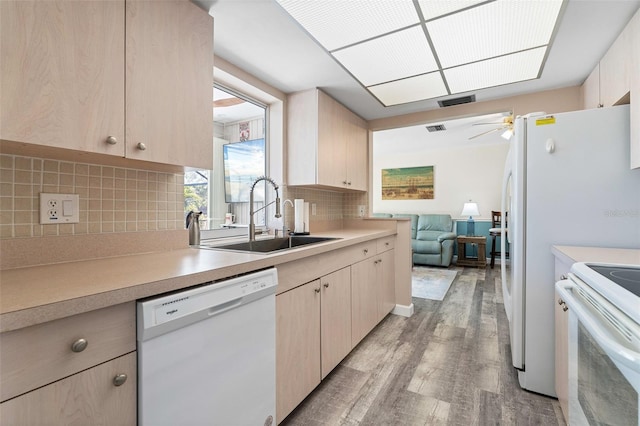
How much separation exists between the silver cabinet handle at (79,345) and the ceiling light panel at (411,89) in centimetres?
237

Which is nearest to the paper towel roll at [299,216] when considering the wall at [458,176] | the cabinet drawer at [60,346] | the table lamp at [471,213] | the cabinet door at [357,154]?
the cabinet door at [357,154]

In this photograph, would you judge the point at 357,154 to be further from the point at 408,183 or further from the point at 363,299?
the point at 408,183

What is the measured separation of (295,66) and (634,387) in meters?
2.21

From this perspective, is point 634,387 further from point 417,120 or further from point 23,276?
point 417,120

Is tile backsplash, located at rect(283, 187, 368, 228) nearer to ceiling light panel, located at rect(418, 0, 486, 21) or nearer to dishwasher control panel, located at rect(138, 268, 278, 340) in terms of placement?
dishwasher control panel, located at rect(138, 268, 278, 340)

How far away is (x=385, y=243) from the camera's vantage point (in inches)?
108

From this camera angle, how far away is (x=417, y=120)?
3057 mm

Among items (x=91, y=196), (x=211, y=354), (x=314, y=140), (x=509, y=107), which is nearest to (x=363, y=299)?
(x=314, y=140)

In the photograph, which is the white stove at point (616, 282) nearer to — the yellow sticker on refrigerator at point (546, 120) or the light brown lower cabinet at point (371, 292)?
the yellow sticker on refrigerator at point (546, 120)

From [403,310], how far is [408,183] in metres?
4.19

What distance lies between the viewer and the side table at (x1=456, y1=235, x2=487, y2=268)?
5215 millimetres

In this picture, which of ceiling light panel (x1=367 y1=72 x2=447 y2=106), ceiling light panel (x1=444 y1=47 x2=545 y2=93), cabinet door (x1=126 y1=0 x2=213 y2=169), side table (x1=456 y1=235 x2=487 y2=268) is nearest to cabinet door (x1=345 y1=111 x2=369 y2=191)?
ceiling light panel (x1=367 y1=72 x2=447 y2=106)

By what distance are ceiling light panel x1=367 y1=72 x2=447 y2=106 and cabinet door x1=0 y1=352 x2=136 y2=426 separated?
93.5 inches

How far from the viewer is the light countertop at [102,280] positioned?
0.64 metres
